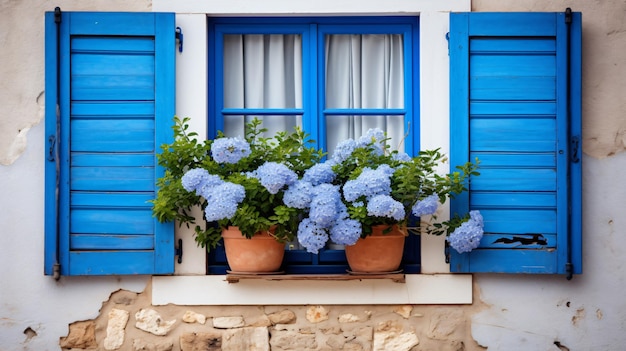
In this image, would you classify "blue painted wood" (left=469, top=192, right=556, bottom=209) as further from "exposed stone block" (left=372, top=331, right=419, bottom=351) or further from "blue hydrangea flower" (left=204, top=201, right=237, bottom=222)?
"blue hydrangea flower" (left=204, top=201, right=237, bottom=222)

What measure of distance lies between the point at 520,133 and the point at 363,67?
3.08 ft

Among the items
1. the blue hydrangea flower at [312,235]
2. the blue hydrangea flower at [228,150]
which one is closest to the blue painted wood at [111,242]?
the blue hydrangea flower at [228,150]

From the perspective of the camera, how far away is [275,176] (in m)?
3.96

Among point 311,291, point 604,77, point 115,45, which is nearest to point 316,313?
point 311,291

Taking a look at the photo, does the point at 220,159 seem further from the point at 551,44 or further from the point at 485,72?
the point at 551,44

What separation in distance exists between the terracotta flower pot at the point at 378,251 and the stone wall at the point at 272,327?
257mm

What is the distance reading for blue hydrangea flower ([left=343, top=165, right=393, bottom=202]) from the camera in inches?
156

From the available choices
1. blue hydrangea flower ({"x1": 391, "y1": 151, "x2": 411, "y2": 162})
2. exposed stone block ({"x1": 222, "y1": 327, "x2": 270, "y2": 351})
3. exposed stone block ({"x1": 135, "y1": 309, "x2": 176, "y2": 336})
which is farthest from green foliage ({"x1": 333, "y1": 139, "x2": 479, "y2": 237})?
exposed stone block ({"x1": 135, "y1": 309, "x2": 176, "y2": 336})

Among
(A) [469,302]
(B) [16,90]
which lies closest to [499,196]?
(A) [469,302]

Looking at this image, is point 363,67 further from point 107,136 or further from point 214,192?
point 107,136

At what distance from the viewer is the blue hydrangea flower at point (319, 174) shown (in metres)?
4.10

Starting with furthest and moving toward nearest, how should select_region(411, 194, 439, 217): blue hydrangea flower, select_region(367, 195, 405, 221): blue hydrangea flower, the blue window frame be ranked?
the blue window frame
select_region(411, 194, 439, 217): blue hydrangea flower
select_region(367, 195, 405, 221): blue hydrangea flower

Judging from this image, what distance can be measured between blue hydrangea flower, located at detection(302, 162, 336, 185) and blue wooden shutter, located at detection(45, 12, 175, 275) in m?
0.79

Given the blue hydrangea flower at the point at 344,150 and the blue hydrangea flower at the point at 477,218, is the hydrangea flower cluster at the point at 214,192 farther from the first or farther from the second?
the blue hydrangea flower at the point at 477,218
